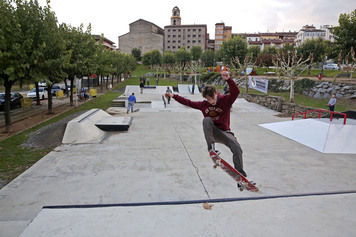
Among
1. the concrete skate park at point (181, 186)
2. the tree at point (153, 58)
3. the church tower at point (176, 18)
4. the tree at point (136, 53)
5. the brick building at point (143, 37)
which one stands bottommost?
the concrete skate park at point (181, 186)

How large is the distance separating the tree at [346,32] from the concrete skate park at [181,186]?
18827 millimetres

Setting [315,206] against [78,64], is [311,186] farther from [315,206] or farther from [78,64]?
[78,64]

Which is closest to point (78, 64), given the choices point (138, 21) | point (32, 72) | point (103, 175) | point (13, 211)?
point (32, 72)

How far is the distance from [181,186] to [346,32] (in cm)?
2793

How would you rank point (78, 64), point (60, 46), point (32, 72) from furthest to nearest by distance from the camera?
point (78, 64) < point (60, 46) < point (32, 72)

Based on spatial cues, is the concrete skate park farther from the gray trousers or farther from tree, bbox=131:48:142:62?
tree, bbox=131:48:142:62

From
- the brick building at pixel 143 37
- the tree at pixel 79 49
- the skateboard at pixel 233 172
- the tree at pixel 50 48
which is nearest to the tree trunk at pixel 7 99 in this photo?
the tree at pixel 50 48

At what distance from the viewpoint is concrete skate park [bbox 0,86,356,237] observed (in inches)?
→ 144

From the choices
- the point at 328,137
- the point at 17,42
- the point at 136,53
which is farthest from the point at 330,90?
the point at 136,53

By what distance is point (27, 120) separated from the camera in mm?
16594

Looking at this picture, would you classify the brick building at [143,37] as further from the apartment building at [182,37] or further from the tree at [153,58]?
the tree at [153,58]

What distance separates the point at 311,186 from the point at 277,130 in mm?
7085

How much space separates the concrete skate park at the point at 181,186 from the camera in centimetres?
365

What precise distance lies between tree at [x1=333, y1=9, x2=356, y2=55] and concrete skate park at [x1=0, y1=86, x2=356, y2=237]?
1883 cm
